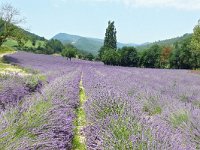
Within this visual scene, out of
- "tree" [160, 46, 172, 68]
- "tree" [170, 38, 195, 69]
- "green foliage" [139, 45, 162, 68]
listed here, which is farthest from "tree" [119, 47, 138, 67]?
"tree" [170, 38, 195, 69]

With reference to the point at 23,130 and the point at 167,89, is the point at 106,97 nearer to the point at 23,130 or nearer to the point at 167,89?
the point at 23,130

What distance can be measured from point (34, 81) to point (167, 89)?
13.7ft

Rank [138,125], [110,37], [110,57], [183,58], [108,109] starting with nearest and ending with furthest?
1. [138,125]
2. [108,109]
3. [183,58]
4. [110,57]
5. [110,37]

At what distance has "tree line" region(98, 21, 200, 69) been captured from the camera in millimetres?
68438

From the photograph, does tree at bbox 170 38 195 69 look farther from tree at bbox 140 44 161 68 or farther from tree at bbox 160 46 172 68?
tree at bbox 140 44 161 68

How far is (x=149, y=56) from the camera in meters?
84.2

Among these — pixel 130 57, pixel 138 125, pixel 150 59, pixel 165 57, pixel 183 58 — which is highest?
pixel 138 125

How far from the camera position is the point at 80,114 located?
903 centimetres

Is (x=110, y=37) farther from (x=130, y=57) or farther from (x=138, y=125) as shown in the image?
(x=138, y=125)

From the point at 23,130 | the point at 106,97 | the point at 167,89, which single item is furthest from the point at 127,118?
the point at 167,89

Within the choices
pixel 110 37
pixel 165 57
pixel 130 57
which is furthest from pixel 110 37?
pixel 165 57

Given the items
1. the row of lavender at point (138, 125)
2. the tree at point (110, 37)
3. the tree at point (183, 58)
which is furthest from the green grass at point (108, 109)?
the tree at point (110, 37)

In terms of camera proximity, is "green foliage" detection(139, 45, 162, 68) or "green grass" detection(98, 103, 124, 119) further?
"green foliage" detection(139, 45, 162, 68)

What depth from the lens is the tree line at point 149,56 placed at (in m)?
68.4
